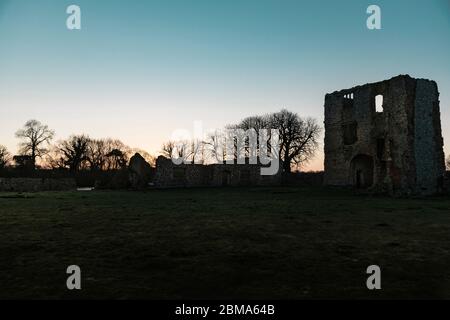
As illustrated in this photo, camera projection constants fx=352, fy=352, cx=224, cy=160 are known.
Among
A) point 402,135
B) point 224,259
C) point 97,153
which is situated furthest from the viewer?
point 97,153

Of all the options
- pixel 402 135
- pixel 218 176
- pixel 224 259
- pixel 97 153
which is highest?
pixel 97 153

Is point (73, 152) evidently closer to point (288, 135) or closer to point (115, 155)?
point (115, 155)

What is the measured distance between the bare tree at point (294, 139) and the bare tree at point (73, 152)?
28728 mm

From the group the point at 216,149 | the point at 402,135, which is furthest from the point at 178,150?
the point at 402,135

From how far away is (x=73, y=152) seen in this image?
5284 cm

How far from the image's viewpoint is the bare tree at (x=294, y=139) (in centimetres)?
4794

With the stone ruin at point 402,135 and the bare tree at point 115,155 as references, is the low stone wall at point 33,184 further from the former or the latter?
the stone ruin at point 402,135

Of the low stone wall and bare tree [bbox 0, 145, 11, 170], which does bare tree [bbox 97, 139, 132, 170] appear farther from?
the low stone wall

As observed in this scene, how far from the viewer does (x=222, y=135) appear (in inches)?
2237

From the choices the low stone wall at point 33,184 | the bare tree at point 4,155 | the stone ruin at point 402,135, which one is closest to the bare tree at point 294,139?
the stone ruin at point 402,135

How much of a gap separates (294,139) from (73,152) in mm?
32633
